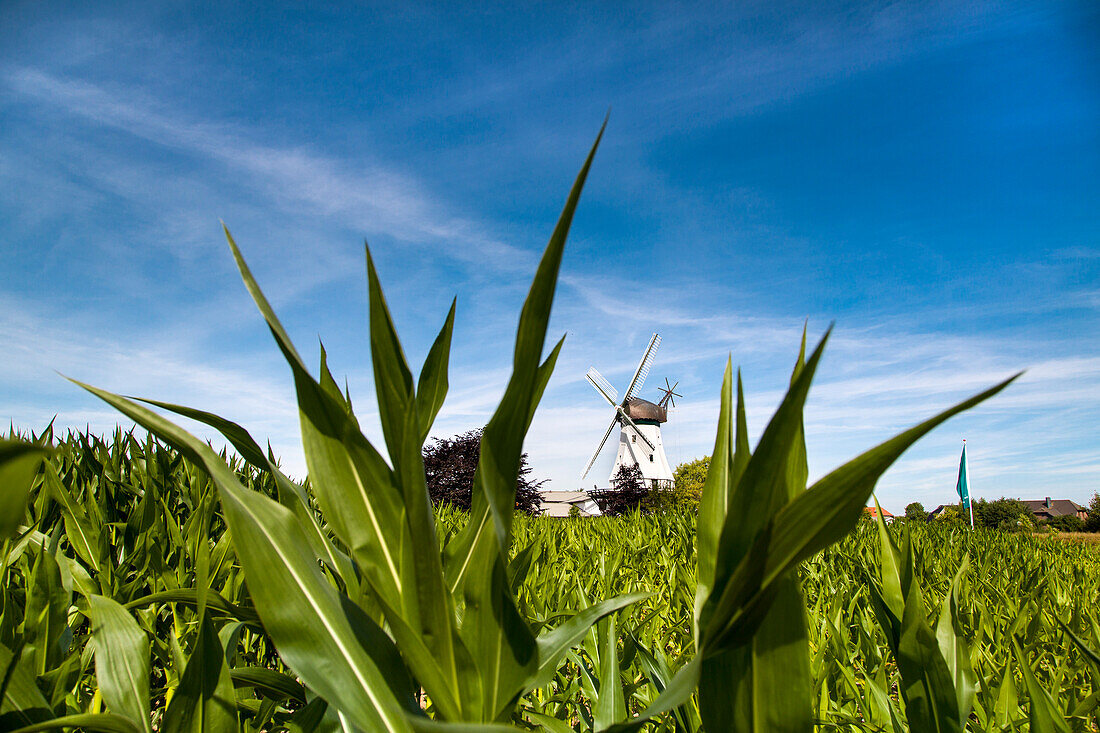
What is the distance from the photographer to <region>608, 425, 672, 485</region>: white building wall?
45281mm

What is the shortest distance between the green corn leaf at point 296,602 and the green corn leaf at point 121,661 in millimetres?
376

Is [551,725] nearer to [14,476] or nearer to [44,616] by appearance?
[14,476]

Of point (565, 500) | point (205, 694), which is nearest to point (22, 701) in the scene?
point (205, 694)

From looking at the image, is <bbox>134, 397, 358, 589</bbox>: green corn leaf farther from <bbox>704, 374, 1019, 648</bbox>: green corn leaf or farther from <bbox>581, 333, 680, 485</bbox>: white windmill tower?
<bbox>581, 333, 680, 485</bbox>: white windmill tower

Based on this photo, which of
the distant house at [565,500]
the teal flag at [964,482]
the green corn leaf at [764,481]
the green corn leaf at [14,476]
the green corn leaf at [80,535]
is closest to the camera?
the green corn leaf at [14,476]

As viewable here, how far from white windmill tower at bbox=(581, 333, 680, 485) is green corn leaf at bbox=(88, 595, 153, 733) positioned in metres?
43.3

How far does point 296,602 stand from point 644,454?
152ft

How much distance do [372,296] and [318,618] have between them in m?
0.39

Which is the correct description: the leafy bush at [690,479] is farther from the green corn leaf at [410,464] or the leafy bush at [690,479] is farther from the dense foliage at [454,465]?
the green corn leaf at [410,464]

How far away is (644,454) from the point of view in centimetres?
4594

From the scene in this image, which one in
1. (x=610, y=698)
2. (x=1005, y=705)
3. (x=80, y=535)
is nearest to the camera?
(x=610, y=698)

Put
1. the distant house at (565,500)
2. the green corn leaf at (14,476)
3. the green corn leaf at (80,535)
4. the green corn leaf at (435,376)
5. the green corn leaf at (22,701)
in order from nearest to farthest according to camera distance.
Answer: the green corn leaf at (14,476) → the green corn leaf at (22,701) → the green corn leaf at (435,376) → the green corn leaf at (80,535) → the distant house at (565,500)

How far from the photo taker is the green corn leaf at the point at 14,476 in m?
0.43

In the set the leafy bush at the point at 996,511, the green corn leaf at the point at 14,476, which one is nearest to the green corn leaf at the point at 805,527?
the green corn leaf at the point at 14,476
